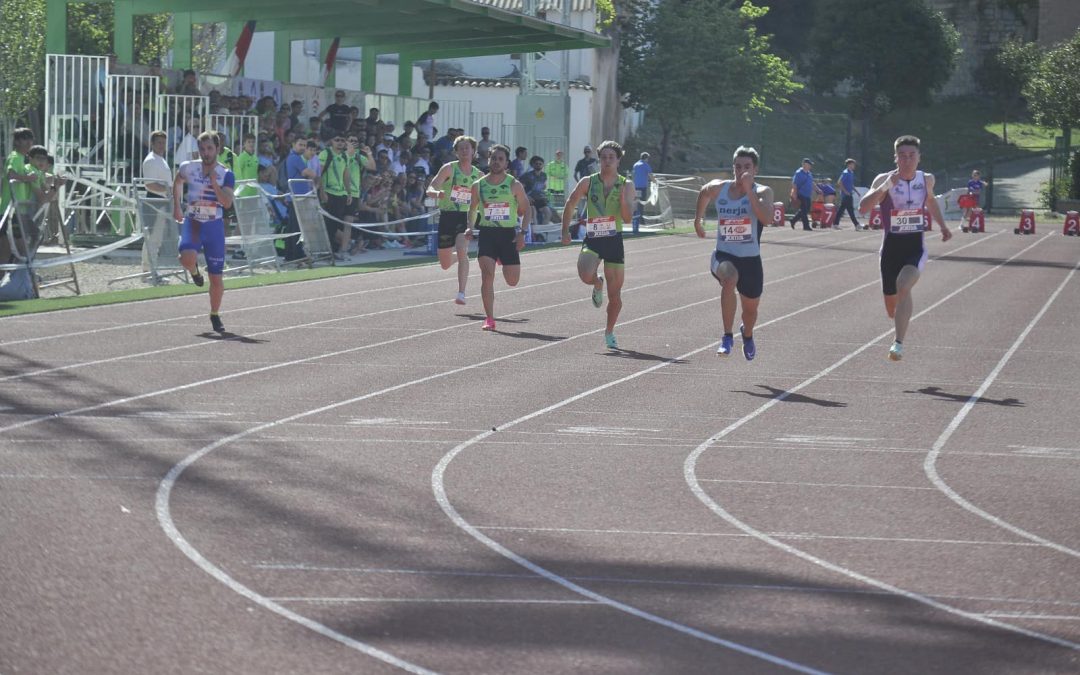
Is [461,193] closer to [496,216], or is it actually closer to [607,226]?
[496,216]

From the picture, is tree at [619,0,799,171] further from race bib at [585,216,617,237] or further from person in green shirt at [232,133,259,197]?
race bib at [585,216,617,237]

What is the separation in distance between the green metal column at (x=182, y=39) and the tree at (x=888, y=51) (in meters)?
50.3

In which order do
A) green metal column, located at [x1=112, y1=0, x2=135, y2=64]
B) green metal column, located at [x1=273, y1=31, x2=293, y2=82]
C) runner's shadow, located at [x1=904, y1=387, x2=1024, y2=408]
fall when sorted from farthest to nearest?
green metal column, located at [x1=273, y1=31, x2=293, y2=82]
green metal column, located at [x1=112, y1=0, x2=135, y2=64]
runner's shadow, located at [x1=904, y1=387, x2=1024, y2=408]

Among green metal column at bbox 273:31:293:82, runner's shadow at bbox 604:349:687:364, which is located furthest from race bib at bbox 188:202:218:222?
green metal column at bbox 273:31:293:82

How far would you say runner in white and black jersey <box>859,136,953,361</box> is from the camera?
1465 centimetres

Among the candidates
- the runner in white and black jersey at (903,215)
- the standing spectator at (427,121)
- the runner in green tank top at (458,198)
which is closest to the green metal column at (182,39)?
the standing spectator at (427,121)

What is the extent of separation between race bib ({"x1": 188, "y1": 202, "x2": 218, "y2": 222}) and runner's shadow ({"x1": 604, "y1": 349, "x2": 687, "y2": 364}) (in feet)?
14.0

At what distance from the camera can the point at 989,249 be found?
3725 centimetres

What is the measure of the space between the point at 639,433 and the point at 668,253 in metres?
22.0

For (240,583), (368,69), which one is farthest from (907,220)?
(368,69)

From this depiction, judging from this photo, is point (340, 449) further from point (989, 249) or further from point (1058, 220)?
point (1058, 220)

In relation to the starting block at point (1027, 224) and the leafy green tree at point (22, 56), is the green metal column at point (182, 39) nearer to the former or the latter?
the leafy green tree at point (22, 56)

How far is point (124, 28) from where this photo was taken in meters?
28.4

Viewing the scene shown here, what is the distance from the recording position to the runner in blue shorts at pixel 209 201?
53.2 ft
